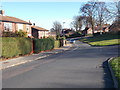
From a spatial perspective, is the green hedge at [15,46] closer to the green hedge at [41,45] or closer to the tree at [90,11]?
the green hedge at [41,45]

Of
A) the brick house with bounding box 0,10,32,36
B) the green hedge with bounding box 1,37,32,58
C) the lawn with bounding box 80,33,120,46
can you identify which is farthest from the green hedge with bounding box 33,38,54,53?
the lawn with bounding box 80,33,120,46

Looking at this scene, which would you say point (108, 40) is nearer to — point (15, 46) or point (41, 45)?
point (41, 45)

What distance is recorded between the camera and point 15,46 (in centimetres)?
1967

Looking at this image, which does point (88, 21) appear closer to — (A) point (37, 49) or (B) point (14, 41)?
(A) point (37, 49)

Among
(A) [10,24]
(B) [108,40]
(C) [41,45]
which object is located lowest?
(C) [41,45]

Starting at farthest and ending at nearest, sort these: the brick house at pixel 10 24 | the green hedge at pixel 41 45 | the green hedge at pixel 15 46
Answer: the brick house at pixel 10 24
the green hedge at pixel 41 45
the green hedge at pixel 15 46

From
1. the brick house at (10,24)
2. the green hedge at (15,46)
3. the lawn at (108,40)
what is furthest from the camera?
the lawn at (108,40)

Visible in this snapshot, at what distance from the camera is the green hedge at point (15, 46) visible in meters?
17.7

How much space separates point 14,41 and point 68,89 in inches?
545

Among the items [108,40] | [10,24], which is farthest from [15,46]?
[108,40]

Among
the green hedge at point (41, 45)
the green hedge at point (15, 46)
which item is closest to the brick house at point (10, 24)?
the green hedge at point (41, 45)

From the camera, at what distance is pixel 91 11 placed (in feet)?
219

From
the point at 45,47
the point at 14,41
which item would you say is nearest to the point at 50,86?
the point at 14,41

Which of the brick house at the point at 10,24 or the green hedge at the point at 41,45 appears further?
the brick house at the point at 10,24
